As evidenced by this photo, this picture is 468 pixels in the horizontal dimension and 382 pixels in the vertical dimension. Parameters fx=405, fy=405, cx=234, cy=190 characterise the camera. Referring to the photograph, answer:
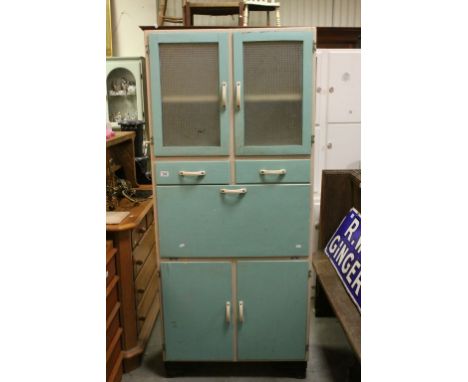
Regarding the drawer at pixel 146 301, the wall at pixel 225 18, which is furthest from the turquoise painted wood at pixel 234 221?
the wall at pixel 225 18

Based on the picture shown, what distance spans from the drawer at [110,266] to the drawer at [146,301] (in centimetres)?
37

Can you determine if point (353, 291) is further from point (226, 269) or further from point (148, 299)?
point (148, 299)

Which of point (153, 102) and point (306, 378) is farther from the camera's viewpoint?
point (306, 378)

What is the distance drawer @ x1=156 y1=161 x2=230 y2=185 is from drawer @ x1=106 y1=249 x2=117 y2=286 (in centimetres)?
40

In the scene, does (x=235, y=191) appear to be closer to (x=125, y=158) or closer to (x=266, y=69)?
(x=266, y=69)

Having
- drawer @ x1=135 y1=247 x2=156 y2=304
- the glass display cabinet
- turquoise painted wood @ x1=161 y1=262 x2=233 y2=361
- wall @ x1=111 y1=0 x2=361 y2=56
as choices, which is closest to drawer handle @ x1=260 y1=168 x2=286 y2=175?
turquoise painted wood @ x1=161 y1=262 x2=233 y2=361

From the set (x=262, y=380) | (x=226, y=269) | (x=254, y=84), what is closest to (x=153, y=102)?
(x=254, y=84)

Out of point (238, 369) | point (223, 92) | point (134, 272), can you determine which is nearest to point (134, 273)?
point (134, 272)

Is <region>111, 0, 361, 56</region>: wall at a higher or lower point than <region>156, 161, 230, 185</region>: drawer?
higher

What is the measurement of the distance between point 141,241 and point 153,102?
0.85 meters

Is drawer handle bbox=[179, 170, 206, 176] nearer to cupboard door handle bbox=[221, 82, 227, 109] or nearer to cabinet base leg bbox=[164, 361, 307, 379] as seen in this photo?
cupboard door handle bbox=[221, 82, 227, 109]

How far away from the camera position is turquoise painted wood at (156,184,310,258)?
1871 mm

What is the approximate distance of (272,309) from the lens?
6.52 ft

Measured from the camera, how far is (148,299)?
99.6 inches
